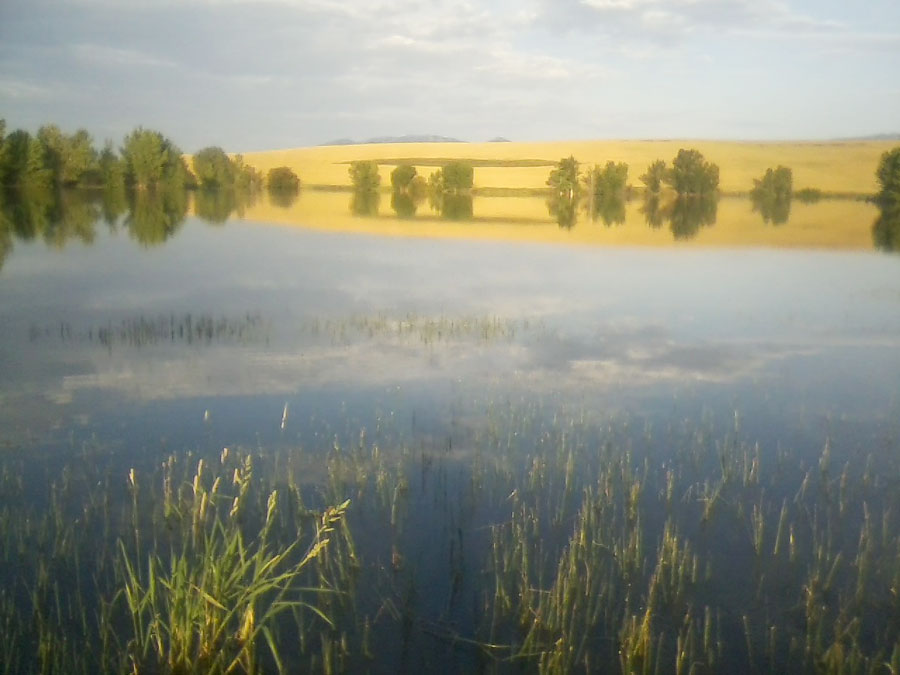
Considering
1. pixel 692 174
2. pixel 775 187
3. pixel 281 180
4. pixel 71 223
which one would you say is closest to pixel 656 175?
pixel 692 174

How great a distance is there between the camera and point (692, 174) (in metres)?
61.6

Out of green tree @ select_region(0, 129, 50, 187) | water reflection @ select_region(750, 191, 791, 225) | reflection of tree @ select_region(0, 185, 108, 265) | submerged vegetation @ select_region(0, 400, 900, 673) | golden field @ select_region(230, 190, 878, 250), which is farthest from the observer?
green tree @ select_region(0, 129, 50, 187)

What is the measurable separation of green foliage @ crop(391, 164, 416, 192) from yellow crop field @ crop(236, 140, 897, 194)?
19.3 ft

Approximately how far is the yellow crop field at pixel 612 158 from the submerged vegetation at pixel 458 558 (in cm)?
6157

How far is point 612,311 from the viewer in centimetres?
1295

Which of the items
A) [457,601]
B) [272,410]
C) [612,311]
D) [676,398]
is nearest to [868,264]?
[612,311]

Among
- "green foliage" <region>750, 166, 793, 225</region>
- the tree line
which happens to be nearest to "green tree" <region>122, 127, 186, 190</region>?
the tree line

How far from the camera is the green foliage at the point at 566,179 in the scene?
57000mm

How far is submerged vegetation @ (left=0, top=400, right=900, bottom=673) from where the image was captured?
3832mm

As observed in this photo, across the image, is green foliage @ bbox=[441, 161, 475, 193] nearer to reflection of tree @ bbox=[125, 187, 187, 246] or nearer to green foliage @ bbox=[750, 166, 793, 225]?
green foliage @ bbox=[750, 166, 793, 225]

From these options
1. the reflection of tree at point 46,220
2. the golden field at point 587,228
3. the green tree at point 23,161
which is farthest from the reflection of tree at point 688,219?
the green tree at point 23,161

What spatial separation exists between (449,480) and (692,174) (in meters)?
59.4

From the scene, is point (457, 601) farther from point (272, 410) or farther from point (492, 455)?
point (272, 410)

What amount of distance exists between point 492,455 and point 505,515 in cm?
104
